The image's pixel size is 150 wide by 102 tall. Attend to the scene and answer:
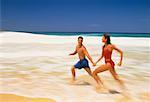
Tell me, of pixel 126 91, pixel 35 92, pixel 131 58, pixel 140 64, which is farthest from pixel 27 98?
pixel 131 58

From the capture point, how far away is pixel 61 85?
11047mm

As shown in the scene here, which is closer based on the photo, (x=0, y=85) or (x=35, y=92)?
(x=35, y=92)

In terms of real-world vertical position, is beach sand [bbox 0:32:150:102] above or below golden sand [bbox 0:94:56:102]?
above

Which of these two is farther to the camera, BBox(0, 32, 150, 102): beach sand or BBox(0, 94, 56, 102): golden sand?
BBox(0, 32, 150, 102): beach sand

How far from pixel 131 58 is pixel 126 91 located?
6849mm

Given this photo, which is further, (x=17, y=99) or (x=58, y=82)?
(x=58, y=82)

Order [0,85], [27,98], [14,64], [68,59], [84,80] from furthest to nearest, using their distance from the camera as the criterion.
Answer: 1. [68,59]
2. [14,64]
3. [84,80]
4. [0,85]
5. [27,98]

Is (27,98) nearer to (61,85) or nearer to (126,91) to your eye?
(61,85)

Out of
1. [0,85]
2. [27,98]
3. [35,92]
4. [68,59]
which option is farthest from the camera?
[68,59]

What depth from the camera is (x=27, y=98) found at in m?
9.52

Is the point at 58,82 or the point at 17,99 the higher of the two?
the point at 58,82

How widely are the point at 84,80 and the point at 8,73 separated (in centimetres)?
269

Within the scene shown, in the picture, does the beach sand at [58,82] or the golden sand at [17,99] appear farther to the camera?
the beach sand at [58,82]

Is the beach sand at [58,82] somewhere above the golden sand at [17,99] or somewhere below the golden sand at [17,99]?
above
